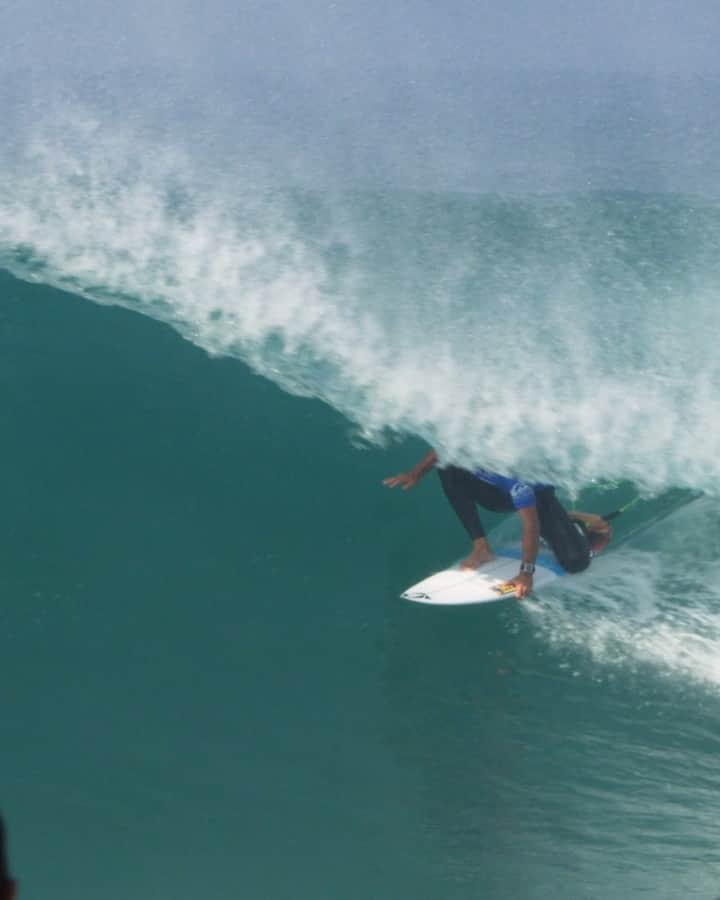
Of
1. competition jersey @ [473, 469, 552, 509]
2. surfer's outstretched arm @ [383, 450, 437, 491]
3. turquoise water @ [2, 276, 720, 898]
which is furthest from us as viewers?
surfer's outstretched arm @ [383, 450, 437, 491]

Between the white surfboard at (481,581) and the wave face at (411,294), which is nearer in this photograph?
the white surfboard at (481,581)

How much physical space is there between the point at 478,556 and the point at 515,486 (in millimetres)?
490

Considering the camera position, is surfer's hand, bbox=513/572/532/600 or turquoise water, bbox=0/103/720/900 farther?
surfer's hand, bbox=513/572/532/600

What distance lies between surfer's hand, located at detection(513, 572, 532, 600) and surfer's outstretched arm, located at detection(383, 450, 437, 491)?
94 centimetres

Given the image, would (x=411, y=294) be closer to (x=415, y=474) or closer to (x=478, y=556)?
(x=415, y=474)

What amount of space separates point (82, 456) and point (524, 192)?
693 centimetres

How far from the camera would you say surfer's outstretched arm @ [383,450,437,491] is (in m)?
7.12

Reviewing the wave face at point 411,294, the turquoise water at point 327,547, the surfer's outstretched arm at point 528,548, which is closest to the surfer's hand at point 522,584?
the surfer's outstretched arm at point 528,548

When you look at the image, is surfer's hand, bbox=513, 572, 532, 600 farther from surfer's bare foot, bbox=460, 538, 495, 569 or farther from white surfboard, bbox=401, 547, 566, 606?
surfer's bare foot, bbox=460, 538, 495, 569

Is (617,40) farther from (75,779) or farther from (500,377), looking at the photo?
(75,779)

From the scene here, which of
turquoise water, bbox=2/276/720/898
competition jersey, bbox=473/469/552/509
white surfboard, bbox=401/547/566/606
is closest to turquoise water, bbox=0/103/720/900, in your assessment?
turquoise water, bbox=2/276/720/898

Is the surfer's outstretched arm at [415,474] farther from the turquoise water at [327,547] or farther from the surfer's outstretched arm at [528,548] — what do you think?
the surfer's outstretched arm at [528,548]

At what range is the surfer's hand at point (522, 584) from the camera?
21.4 feet

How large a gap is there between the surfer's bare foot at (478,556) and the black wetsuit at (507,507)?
5 cm
